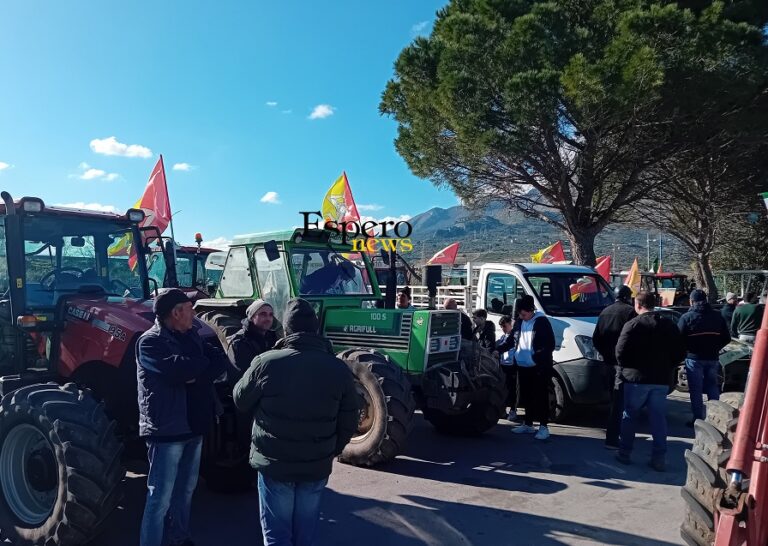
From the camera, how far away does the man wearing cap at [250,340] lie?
4.31 meters

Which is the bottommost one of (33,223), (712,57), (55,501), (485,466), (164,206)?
(485,466)

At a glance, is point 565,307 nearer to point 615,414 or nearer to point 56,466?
point 615,414

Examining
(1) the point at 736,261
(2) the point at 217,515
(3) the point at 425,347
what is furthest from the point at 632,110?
(1) the point at 736,261

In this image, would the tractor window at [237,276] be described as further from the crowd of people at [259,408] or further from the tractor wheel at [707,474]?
the tractor wheel at [707,474]

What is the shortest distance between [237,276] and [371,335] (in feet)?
5.99

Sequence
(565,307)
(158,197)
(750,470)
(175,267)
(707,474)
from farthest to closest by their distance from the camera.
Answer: (158,197) → (565,307) → (175,267) → (707,474) → (750,470)

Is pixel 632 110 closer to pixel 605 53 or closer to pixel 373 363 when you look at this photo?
pixel 605 53

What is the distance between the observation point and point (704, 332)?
7.12 metres

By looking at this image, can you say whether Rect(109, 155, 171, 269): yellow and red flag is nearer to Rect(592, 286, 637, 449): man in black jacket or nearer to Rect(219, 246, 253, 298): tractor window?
Rect(219, 246, 253, 298): tractor window

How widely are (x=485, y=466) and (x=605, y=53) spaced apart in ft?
30.6

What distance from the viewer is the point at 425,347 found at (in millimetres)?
5984

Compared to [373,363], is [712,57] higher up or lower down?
higher up

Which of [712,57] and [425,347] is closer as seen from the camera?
[425,347]

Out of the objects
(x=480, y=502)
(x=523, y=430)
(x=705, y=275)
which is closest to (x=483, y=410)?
(x=523, y=430)
